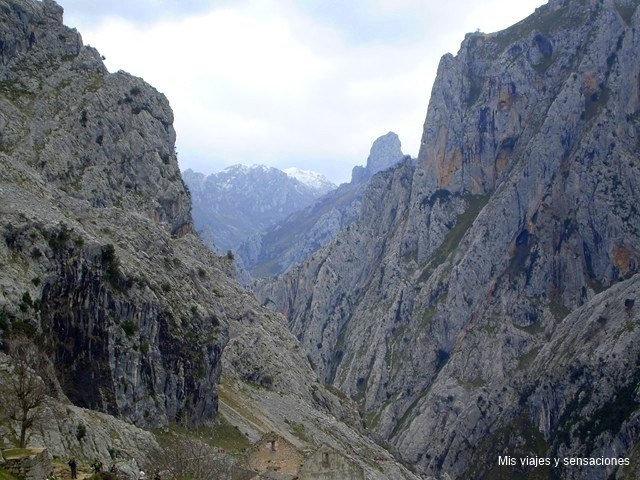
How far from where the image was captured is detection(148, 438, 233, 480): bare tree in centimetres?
5447

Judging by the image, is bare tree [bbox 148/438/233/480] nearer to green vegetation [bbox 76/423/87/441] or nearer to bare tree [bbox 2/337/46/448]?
green vegetation [bbox 76/423/87/441]

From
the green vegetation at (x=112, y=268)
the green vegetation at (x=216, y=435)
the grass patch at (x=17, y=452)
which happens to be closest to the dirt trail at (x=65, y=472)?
the grass patch at (x=17, y=452)

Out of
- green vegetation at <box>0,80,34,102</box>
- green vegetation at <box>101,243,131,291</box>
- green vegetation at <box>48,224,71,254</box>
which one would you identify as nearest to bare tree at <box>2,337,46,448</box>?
green vegetation at <box>48,224,71,254</box>

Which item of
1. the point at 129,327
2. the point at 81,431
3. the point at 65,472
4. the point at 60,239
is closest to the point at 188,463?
the point at 81,431

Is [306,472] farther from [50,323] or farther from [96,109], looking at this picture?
[96,109]

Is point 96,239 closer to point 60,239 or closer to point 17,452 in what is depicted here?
point 60,239

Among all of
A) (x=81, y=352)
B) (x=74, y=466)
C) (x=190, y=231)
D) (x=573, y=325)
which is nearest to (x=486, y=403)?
(x=573, y=325)

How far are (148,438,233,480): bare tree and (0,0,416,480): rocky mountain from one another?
2068 millimetres

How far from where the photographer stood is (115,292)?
7300cm

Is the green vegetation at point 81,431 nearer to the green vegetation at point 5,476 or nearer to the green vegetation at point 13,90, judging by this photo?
the green vegetation at point 5,476

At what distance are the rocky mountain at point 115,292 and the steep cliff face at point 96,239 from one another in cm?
18

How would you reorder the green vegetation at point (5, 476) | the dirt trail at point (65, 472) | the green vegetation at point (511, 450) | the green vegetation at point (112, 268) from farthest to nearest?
1. the green vegetation at point (511, 450)
2. the green vegetation at point (112, 268)
3. the dirt trail at point (65, 472)
4. the green vegetation at point (5, 476)

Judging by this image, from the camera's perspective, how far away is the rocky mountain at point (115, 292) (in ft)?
214

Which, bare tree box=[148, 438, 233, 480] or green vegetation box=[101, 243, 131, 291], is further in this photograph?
green vegetation box=[101, 243, 131, 291]
